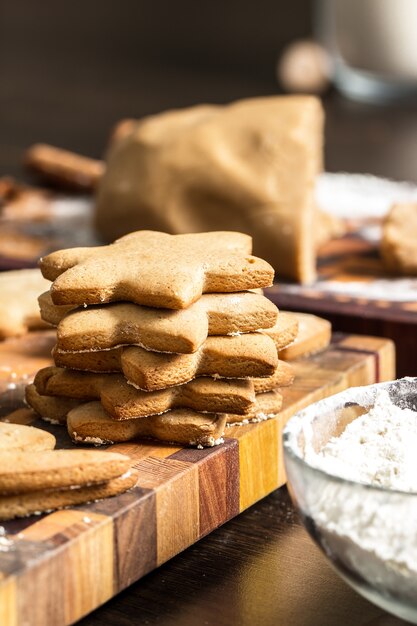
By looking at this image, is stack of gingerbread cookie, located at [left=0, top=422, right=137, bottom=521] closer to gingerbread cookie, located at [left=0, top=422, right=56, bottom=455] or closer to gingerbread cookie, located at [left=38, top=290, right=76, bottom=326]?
gingerbread cookie, located at [left=0, top=422, right=56, bottom=455]

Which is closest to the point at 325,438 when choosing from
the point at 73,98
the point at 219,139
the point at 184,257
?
the point at 184,257

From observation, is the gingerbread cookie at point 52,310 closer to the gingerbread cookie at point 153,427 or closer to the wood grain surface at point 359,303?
the gingerbread cookie at point 153,427

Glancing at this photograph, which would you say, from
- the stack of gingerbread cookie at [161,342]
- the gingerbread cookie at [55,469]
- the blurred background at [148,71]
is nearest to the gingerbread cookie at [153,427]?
the stack of gingerbread cookie at [161,342]

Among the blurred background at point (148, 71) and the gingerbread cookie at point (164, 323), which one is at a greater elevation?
the blurred background at point (148, 71)

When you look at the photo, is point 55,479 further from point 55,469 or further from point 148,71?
point 148,71

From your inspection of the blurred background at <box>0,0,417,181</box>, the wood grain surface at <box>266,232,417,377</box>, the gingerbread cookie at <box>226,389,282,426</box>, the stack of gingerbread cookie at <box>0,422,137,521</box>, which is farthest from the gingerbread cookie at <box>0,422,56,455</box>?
the blurred background at <box>0,0,417,181</box>

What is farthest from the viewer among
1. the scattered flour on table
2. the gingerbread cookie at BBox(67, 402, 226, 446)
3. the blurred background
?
the blurred background
